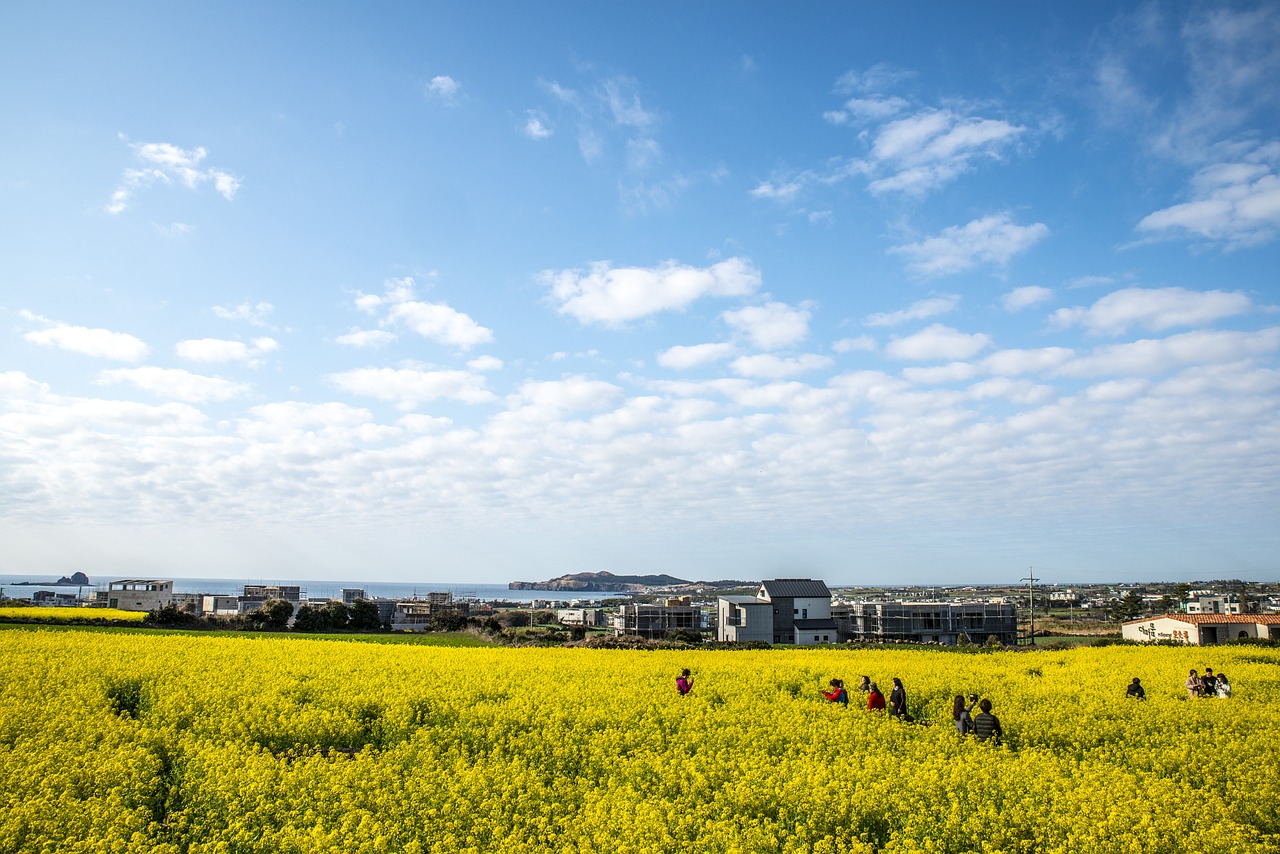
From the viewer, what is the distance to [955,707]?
56.0 ft

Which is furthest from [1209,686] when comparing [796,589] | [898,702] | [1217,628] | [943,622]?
[943,622]

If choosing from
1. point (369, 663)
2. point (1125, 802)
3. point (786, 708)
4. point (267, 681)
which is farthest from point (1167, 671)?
point (267, 681)

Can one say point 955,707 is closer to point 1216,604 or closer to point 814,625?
point 814,625

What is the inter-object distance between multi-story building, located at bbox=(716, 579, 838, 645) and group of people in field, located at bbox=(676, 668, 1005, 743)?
46.8 m

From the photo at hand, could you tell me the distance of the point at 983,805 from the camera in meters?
11.1

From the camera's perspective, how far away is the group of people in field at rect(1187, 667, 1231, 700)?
2242cm

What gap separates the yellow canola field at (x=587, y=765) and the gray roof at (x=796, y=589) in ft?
151

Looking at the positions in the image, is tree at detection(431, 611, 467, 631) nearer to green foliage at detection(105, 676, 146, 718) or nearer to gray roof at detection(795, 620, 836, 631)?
gray roof at detection(795, 620, 836, 631)

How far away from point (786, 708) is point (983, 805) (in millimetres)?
8393

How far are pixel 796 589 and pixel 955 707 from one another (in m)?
56.0

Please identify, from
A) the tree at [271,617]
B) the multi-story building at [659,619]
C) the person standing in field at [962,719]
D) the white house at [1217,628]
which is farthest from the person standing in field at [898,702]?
the tree at [271,617]

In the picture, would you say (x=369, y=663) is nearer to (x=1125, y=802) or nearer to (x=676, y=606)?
(x=1125, y=802)

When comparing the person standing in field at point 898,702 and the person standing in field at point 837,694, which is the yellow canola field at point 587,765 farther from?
the person standing in field at point 898,702

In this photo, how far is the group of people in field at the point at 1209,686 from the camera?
22.4 metres
